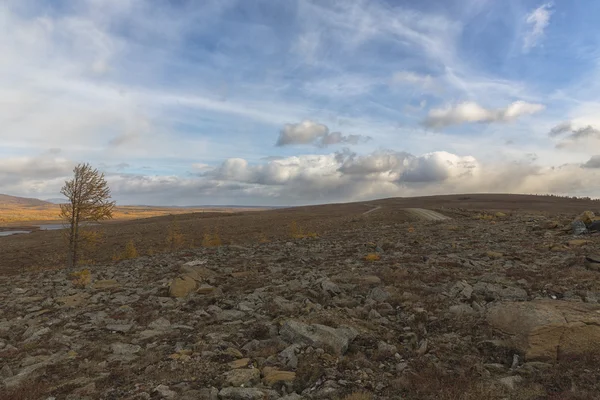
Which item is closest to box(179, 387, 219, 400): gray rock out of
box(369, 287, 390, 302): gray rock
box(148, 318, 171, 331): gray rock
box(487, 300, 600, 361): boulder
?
box(148, 318, 171, 331): gray rock

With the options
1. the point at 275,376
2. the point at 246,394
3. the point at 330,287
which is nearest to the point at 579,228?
the point at 330,287

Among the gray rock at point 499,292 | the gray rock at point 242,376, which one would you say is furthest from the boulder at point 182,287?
the gray rock at point 499,292

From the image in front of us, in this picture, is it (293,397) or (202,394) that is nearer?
(293,397)

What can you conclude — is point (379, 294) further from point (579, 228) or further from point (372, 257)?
point (579, 228)

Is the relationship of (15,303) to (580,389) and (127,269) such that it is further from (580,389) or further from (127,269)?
(580,389)

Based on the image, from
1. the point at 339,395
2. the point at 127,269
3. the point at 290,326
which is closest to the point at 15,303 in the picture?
the point at 127,269

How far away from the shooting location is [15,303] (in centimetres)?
1395

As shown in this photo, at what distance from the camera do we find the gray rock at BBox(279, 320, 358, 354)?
820cm

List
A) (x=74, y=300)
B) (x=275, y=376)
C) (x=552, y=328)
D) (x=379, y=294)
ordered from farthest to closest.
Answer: (x=74, y=300) → (x=379, y=294) → (x=552, y=328) → (x=275, y=376)

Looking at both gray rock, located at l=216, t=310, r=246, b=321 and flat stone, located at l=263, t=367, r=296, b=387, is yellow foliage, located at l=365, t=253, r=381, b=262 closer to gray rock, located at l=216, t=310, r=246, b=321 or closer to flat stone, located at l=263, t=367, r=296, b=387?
gray rock, located at l=216, t=310, r=246, b=321

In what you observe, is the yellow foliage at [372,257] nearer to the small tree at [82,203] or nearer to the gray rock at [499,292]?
the gray rock at [499,292]

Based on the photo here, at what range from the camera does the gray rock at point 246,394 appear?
21.0 feet

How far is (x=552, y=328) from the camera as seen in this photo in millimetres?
7691

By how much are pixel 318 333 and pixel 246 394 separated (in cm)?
260
